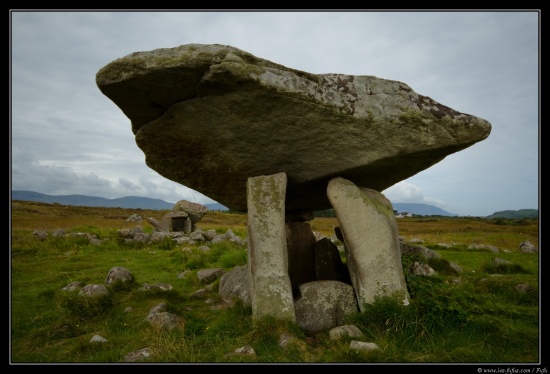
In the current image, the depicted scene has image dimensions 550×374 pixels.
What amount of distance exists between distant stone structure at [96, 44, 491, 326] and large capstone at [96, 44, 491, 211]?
21 millimetres

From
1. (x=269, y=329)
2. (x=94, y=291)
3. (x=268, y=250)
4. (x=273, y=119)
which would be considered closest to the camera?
(x=269, y=329)

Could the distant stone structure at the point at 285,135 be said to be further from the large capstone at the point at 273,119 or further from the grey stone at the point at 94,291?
the grey stone at the point at 94,291

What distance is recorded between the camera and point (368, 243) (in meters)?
7.68

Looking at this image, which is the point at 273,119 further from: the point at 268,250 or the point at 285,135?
the point at 268,250

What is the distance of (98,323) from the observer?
768cm

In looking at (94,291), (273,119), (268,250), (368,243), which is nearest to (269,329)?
(268,250)

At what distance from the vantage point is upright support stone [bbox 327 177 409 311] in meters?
7.43

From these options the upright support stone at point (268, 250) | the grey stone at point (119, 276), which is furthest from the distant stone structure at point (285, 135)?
the grey stone at point (119, 276)

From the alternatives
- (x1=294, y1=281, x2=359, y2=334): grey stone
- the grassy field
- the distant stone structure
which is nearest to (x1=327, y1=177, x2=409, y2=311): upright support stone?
the distant stone structure

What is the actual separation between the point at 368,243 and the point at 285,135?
257 centimetres

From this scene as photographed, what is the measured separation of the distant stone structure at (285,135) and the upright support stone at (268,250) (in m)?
0.02

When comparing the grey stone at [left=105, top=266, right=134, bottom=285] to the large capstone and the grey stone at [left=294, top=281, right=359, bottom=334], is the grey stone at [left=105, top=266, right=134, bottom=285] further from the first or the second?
the grey stone at [left=294, top=281, right=359, bottom=334]

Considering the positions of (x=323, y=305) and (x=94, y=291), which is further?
(x=94, y=291)

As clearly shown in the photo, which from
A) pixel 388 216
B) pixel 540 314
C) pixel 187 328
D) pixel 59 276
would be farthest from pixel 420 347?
pixel 59 276
